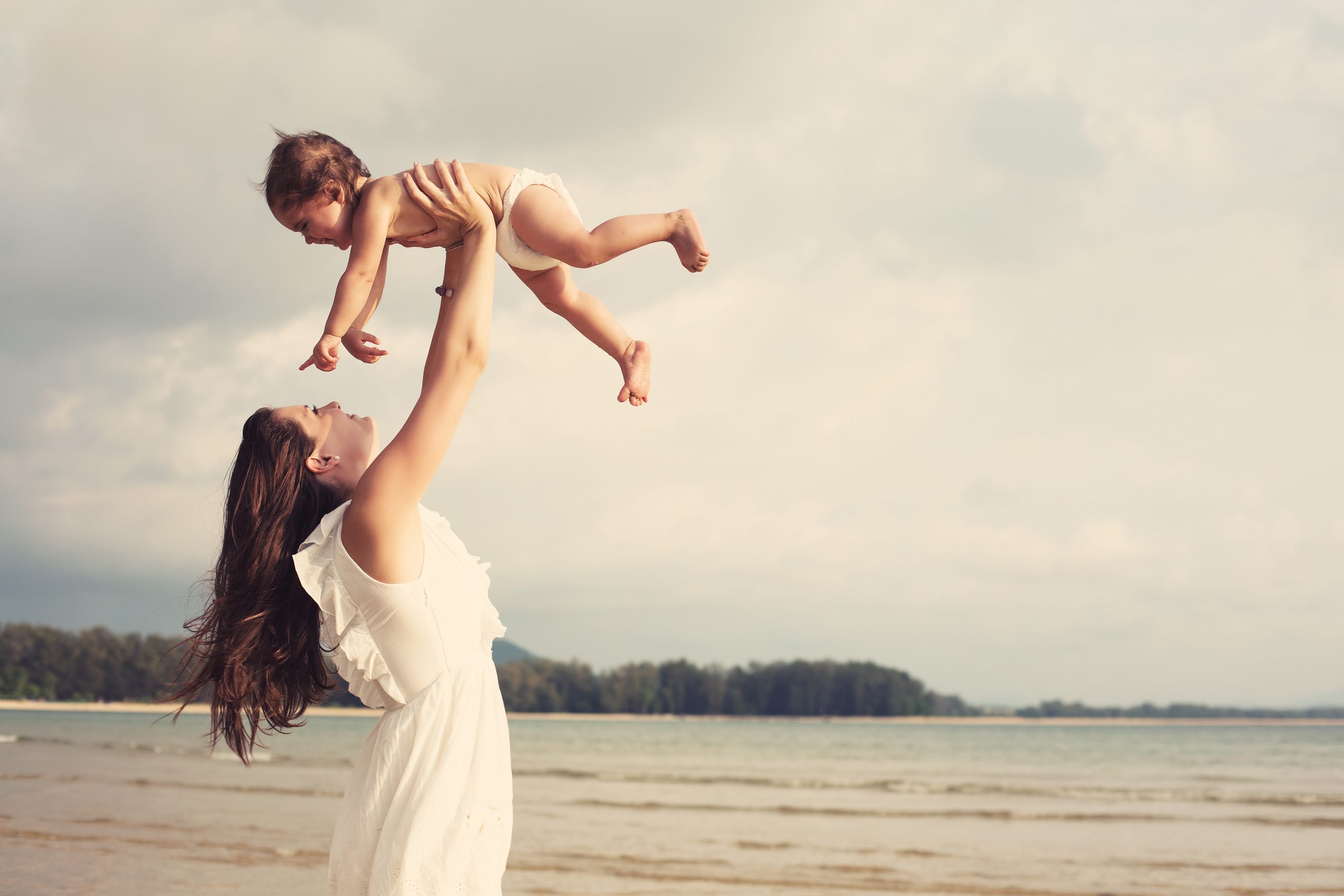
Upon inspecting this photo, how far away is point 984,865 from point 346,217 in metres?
9.95

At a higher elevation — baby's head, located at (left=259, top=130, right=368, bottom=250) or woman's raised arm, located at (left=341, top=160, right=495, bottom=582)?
baby's head, located at (left=259, top=130, right=368, bottom=250)

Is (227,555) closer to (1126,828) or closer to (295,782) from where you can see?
(1126,828)

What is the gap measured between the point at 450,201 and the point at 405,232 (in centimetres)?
21

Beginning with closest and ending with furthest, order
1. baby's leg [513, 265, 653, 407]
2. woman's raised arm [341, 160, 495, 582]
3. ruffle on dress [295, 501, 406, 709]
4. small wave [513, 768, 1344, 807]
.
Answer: woman's raised arm [341, 160, 495, 582], ruffle on dress [295, 501, 406, 709], baby's leg [513, 265, 653, 407], small wave [513, 768, 1344, 807]

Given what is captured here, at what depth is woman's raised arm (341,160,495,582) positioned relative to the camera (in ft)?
6.16

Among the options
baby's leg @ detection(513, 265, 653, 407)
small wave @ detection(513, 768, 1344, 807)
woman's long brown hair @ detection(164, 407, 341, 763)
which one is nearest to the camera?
woman's long brown hair @ detection(164, 407, 341, 763)

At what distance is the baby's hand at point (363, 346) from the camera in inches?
95.8

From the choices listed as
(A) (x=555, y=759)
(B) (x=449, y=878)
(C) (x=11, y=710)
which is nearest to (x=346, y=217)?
(B) (x=449, y=878)

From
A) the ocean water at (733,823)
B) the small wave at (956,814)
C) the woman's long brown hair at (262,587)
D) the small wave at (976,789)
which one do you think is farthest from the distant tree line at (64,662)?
the woman's long brown hair at (262,587)

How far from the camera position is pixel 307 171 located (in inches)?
92.7

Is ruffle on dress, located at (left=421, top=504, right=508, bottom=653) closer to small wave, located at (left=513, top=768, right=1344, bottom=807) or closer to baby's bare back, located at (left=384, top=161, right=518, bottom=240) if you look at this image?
baby's bare back, located at (left=384, top=161, right=518, bottom=240)

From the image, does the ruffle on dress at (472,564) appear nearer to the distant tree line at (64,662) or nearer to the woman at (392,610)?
the woman at (392,610)

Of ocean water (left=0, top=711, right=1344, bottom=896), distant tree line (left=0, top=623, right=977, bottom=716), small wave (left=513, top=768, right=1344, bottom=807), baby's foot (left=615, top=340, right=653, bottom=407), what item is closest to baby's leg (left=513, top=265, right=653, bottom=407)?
baby's foot (left=615, top=340, right=653, bottom=407)

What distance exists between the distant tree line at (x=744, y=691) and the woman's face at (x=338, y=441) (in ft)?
209
